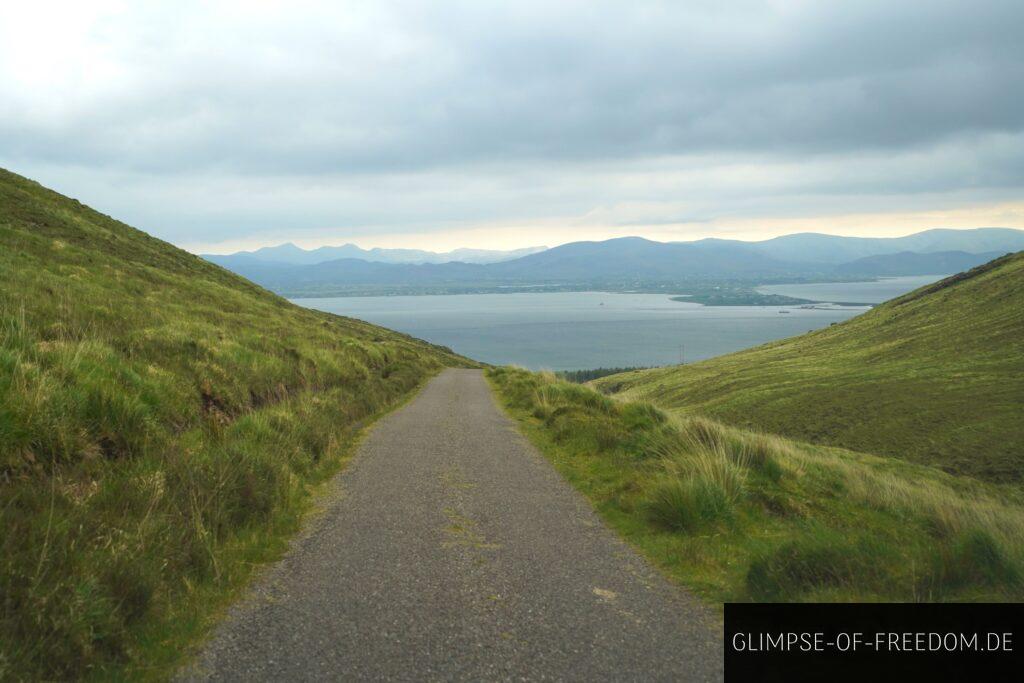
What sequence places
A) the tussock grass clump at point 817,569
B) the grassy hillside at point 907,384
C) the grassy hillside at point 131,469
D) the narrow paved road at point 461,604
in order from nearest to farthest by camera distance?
the grassy hillside at point 131,469
the narrow paved road at point 461,604
the tussock grass clump at point 817,569
the grassy hillside at point 907,384

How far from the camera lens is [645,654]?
4.08m

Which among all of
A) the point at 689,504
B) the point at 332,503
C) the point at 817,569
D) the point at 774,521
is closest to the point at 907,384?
the point at 774,521

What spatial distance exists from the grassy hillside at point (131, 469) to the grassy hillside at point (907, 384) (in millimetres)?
20242

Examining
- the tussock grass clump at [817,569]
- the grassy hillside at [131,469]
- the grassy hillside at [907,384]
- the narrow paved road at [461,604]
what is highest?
the grassy hillside at [131,469]

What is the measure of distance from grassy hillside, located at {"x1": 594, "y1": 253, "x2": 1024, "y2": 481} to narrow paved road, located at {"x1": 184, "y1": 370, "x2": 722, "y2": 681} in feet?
70.6

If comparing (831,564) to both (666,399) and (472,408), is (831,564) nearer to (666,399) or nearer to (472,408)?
(472,408)

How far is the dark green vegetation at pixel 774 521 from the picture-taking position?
4961mm

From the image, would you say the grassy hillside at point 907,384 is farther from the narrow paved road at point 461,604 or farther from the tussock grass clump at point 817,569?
the tussock grass clump at point 817,569

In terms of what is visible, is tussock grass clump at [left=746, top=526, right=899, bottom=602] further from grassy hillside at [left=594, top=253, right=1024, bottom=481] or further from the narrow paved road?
grassy hillside at [left=594, top=253, right=1024, bottom=481]

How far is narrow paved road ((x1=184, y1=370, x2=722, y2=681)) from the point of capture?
389 centimetres

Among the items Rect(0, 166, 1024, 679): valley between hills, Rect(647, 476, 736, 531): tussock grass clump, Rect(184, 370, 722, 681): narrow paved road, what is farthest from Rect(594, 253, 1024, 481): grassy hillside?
Rect(184, 370, 722, 681): narrow paved road

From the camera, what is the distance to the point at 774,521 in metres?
7.17

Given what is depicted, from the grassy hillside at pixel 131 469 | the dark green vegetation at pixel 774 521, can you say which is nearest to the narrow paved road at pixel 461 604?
the grassy hillside at pixel 131 469

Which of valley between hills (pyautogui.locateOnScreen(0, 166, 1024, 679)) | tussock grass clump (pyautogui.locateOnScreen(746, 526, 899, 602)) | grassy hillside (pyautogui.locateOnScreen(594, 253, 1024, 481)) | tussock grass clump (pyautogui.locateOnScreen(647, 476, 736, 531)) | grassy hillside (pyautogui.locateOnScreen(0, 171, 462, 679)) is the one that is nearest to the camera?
grassy hillside (pyautogui.locateOnScreen(0, 171, 462, 679))
